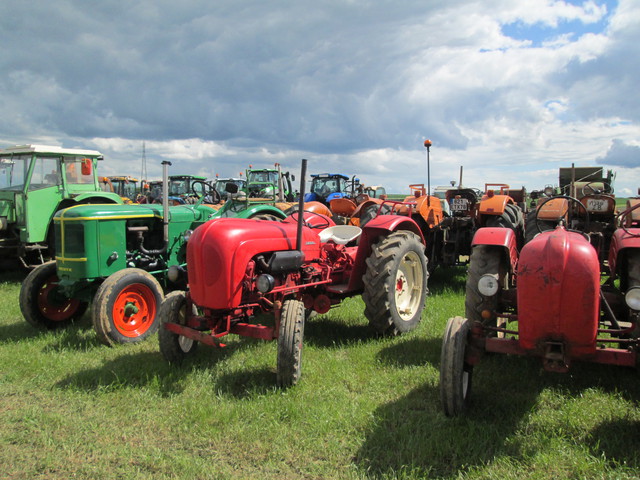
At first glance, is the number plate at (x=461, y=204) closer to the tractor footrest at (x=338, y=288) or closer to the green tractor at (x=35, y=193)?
the tractor footrest at (x=338, y=288)

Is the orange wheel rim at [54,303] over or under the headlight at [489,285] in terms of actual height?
under

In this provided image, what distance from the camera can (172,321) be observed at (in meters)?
3.85

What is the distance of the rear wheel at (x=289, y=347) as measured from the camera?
3451mm

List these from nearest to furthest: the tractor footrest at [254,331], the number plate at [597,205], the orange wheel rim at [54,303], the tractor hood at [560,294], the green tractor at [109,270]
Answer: the tractor hood at [560,294], the tractor footrest at [254,331], the green tractor at [109,270], the orange wheel rim at [54,303], the number plate at [597,205]

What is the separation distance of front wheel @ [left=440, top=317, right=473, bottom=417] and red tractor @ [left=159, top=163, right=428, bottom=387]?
1.10 metres

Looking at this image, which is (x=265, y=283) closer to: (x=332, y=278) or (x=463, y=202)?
(x=332, y=278)

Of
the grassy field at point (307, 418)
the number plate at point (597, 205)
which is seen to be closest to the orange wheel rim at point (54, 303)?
the grassy field at point (307, 418)

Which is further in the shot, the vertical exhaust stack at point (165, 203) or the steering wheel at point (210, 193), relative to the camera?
the steering wheel at point (210, 193)

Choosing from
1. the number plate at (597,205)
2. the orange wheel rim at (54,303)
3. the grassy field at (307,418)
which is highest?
the number plate at (597,205)

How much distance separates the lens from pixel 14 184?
25.5 feet

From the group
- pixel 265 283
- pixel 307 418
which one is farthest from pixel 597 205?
pixel 307 418

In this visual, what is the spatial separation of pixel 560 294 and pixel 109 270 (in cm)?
438

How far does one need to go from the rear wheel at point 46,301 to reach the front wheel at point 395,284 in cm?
334

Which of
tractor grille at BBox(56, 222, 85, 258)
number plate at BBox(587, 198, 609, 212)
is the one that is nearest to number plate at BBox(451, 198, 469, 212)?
number plate at BBox(587, 198, 609, 212)
